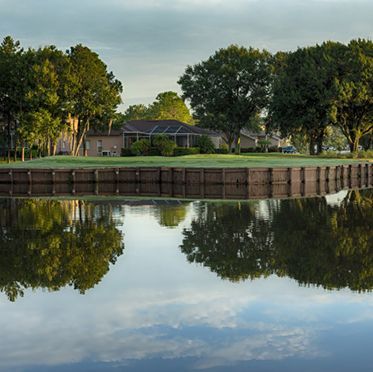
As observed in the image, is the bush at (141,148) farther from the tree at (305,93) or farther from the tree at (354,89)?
the tree at (354,89)

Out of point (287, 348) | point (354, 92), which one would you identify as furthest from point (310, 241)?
point (354, 92)

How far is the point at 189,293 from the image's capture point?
Answer: 46.5 ft

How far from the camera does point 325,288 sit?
14.4 m

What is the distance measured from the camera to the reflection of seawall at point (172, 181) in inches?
1681

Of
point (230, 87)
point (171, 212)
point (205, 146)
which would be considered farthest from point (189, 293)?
point (230, 87)

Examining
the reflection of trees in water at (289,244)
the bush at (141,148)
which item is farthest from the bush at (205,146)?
the reflection of trees in water at (289,244)

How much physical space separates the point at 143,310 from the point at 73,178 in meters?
38.4

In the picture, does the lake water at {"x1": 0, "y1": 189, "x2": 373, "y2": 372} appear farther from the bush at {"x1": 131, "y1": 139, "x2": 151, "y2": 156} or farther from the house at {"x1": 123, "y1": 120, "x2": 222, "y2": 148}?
the house at {"x1": 123, "y1": 120, "x2": 222, "y2": 148}

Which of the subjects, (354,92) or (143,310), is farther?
(354,92)

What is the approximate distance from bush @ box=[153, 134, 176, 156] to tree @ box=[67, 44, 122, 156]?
936 cm

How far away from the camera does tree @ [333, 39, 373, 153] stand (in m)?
78.5

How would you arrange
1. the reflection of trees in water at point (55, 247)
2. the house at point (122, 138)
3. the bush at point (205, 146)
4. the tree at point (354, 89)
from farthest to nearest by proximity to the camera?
the house at point (122, 138), the bush at point (205, 146), the tree at point (354, 89), the reflection of trees in water at point (55, 247)

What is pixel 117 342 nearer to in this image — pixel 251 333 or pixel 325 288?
pixel 251 333

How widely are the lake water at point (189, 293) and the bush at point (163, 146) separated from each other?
5652cm
